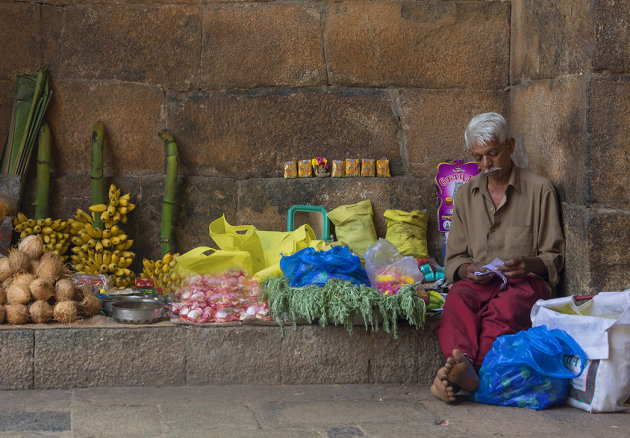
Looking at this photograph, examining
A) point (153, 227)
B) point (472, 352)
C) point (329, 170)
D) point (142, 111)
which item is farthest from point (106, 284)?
point (472, 352)

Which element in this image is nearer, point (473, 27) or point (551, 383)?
point (551, 383)

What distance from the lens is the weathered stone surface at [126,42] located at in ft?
19.4

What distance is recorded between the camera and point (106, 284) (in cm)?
526

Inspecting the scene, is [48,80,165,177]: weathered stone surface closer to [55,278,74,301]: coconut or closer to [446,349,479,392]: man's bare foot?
[55,278,74,301]: coconut

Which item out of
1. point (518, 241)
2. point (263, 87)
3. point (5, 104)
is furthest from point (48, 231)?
point (518, 241)

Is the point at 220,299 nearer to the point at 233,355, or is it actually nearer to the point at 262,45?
the point at 233,355

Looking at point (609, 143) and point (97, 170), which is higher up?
point (609, 143)

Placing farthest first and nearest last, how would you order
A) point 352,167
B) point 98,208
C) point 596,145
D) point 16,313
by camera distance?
point 352,167 → point 98,208 → point 596,145 → point 16,313

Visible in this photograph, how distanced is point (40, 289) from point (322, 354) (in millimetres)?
1622

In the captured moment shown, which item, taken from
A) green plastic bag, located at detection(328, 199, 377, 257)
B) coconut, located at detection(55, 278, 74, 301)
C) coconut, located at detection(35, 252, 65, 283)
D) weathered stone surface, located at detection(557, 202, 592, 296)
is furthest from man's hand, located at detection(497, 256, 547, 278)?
coconut, located at detection(35, 252, 65, 283)

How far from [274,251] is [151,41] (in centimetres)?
195

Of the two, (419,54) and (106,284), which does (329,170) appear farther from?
(106,284)

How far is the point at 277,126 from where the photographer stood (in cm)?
596

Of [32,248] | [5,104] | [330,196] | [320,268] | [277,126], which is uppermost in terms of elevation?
[5,104]
